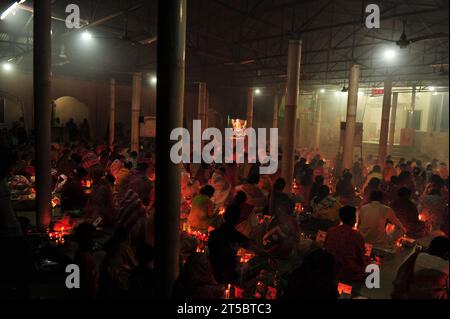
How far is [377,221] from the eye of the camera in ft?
20.7

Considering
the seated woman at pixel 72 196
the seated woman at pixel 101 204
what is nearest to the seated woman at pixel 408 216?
the seated woman at pixel 101 204

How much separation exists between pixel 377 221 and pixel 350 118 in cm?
961

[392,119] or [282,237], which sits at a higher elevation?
[392,119]

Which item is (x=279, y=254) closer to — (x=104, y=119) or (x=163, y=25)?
(x=163, y=25)

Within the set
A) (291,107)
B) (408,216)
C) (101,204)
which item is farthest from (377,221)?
(101,204)

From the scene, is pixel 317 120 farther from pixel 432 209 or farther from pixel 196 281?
pixel 196 281

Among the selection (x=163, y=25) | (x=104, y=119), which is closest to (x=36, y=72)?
(x=163, y=25)

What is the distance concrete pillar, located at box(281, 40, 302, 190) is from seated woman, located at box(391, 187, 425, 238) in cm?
401

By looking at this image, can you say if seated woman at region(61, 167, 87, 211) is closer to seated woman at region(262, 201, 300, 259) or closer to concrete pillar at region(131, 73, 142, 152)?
seated woman at region(262, 201, 300, 259)

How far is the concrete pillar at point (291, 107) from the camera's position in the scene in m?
10.5

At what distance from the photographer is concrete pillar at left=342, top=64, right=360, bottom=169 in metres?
15.1

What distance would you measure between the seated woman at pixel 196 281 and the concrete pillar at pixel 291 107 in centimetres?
713

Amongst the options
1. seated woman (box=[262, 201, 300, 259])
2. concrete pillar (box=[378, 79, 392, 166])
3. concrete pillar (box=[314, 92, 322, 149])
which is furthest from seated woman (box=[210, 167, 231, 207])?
concrete pillar (box=[314, 92, 322, 149])
